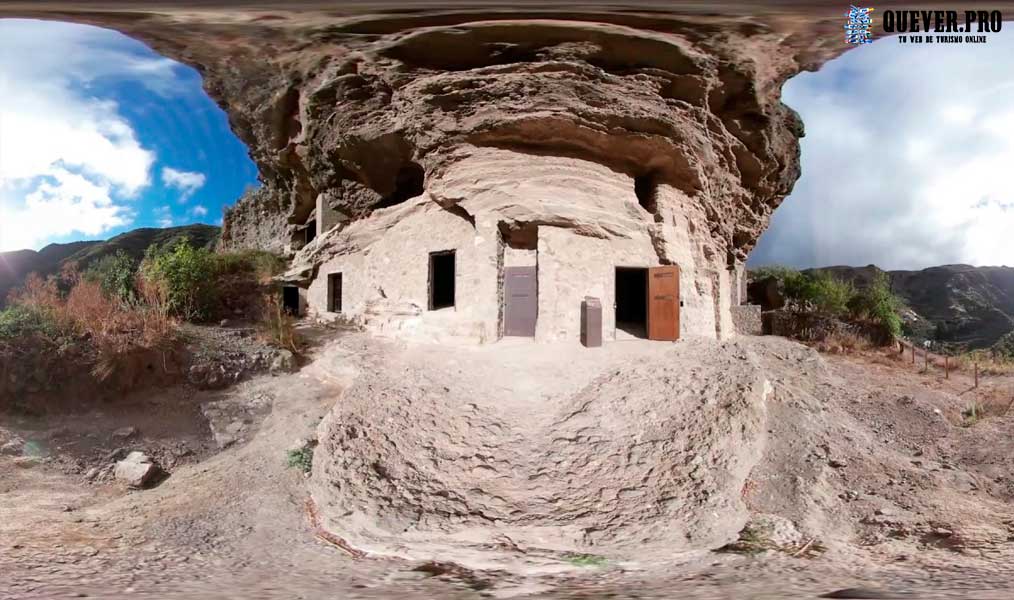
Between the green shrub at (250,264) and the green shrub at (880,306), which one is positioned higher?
the green shrub at (250,264)

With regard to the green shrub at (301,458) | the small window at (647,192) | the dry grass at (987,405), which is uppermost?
the small window at (647,192)

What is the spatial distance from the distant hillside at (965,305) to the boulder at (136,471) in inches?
188

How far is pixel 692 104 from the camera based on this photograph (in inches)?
93.0

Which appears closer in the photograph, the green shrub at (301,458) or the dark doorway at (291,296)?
the green shrub at (301,458)

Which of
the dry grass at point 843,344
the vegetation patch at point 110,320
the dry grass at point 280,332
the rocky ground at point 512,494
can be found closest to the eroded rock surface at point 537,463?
the rocky ground at point 512,494

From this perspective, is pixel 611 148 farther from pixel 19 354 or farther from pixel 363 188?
pixel 19 354

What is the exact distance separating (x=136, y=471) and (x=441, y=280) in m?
2.43

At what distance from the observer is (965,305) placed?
4.08 metres

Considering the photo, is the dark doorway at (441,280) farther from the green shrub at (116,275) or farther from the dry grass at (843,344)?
the dry grass at (843,344)

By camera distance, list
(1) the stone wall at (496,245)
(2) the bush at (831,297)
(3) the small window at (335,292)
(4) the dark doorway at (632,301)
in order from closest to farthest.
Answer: (1) the stone wall at (496,245)
(3) the small window at (335,292)
(4) the dark doorway at (632,301)
(2) the bush at (831,297)

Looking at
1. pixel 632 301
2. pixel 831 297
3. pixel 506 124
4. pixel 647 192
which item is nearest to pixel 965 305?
pixel 831 297

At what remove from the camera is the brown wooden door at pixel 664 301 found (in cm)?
340

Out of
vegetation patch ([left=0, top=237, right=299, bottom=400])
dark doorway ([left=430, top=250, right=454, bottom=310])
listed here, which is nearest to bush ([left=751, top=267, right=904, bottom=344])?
dark doorway ([left=430, top=250, right=454, bottom=310])

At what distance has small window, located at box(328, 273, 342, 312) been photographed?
321cm
